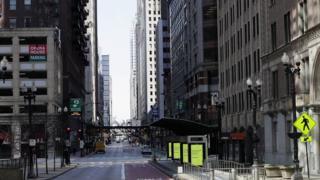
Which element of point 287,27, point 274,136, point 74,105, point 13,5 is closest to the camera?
point 287,27

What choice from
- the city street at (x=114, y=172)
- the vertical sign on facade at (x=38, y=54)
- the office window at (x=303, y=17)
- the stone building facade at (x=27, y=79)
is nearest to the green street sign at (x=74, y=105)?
the stone building facade at (x=27, y=79)

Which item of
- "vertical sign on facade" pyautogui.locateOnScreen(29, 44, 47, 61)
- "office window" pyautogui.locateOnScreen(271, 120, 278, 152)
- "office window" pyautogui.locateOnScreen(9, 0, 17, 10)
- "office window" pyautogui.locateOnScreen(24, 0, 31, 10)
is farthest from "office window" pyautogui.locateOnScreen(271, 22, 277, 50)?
"office window" pyautogui.locateOnScreen(9, 0, 17, 10)

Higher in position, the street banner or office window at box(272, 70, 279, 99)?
office window at box(272, 70, 279, 99)

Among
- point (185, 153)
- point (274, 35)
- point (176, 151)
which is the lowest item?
point (176, 151)

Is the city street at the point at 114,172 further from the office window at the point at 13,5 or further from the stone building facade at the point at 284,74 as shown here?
the office window at the point at 13,5

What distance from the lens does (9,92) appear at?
120 metres

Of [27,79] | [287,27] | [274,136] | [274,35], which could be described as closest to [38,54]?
[27,79]

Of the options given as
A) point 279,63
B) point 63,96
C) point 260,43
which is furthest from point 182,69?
point 279,63

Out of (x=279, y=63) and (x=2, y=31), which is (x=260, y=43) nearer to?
(x=279, y=63)

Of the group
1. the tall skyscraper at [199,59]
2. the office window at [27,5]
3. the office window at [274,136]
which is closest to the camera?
the office window at [274,136]

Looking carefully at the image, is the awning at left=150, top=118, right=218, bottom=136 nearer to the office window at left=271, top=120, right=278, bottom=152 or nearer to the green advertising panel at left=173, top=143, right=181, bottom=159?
the green advertising panel at left=173, top=143, right=181, bottom=159

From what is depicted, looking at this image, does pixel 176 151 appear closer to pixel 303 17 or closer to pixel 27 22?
pixel 303 17

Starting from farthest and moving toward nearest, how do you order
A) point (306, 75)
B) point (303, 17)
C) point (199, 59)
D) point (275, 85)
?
point (199, 59) < point (275, 85) < point (303, 17) < point (306, 75)

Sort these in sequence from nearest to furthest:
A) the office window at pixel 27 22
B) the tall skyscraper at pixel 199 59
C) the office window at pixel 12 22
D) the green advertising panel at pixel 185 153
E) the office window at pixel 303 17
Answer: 1. the office window at pixel 303 17
2. the green advertising panel at pixel 185 153
3. the tall skyscraper at pixel 199 59
4. the office window at pixel 27 22
5. the office window at pixel 12 22
